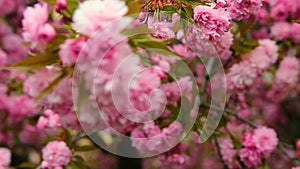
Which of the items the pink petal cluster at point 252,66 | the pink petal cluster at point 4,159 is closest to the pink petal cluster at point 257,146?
the pink petal cluster at point 252,66

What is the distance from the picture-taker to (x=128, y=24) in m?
1.64

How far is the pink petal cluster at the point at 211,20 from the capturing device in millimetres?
1972

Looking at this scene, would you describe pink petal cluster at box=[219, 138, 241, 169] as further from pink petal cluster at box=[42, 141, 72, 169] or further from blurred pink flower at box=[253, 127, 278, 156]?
pink petal cluster at box=[42, 141, 72, 169]

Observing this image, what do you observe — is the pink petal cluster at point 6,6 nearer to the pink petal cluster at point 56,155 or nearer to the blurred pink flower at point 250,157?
the pink petal cluster at point 56,155

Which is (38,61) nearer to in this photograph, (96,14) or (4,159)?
(96,14)

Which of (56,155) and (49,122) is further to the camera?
(49,122)

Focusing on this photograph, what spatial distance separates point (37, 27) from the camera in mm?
1641

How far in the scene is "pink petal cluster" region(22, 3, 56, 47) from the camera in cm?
163

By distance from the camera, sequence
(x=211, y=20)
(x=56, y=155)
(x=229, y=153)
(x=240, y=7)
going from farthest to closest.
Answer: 1. (x=229, y=153)
2. (x=56, y=155)
3. (x=240, y=7)
4. (x=211, y=20)

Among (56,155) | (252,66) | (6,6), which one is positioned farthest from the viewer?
(6,6)

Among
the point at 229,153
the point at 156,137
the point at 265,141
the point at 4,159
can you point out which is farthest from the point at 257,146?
the point at 4,159

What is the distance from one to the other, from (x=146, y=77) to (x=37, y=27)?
0.35 meters

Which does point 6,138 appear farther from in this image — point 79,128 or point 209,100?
point 79,128

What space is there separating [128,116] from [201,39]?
592 mm
